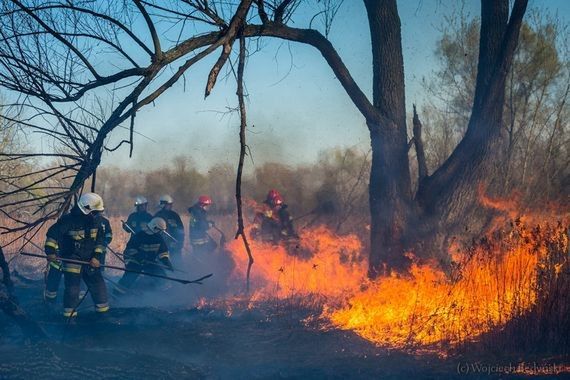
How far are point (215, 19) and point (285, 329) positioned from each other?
14.3 ft

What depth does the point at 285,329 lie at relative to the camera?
7312 millimetres

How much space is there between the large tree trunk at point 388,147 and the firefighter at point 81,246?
14.2ft

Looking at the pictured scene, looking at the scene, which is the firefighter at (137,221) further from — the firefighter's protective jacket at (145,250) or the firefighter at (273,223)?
the firefighter at (273,223)

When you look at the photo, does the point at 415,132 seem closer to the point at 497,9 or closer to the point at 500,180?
the point at 497,9

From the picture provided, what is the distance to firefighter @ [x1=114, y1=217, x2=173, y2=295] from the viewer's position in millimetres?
9688

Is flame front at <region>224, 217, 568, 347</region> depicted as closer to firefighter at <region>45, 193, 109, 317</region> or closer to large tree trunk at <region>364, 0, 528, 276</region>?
large tree trunk at <region>364, 0, 528, 276</region>

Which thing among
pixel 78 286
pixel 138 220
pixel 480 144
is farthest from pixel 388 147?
pixel 138 220

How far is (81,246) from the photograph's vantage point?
7.86 meters

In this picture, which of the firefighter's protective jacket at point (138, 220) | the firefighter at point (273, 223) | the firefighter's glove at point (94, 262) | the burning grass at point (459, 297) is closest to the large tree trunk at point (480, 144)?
the burning grass at point (459, 297)

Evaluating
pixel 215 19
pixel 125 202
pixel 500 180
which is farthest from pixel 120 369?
pixel 125 202

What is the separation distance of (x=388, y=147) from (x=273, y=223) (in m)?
4.49

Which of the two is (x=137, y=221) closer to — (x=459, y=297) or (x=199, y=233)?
(x=199, y=233)

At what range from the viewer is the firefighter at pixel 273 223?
11500 mm

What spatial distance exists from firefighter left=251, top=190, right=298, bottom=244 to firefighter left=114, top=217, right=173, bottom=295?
8.08 ft
